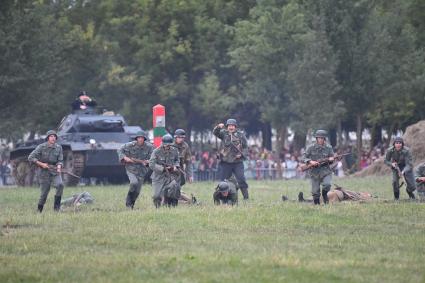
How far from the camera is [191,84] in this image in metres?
61.6

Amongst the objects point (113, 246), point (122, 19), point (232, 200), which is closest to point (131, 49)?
point (122, 19)

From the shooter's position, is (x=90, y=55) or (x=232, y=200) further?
(x=90, y=55)

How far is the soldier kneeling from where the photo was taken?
84.4 feet

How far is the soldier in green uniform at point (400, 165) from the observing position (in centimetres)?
2750

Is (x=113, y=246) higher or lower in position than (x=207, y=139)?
lower

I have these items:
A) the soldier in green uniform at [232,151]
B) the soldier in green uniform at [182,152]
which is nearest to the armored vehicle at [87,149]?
the soldier in green uniform at [232,151]

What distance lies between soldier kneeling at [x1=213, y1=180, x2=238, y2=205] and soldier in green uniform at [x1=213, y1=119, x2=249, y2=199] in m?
2.02

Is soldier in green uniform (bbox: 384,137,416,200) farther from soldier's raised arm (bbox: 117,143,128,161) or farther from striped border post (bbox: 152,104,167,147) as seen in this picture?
striped border post (bbox: 152,104,167,147)

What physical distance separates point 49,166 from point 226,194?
3.97 meters

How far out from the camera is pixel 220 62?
202 ft

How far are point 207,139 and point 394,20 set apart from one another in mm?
25746

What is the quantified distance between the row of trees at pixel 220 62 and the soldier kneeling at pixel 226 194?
76.6ft

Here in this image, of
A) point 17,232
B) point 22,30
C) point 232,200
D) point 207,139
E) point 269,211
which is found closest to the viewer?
point 17,232

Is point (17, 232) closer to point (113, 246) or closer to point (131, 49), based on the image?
point (113, 246)
